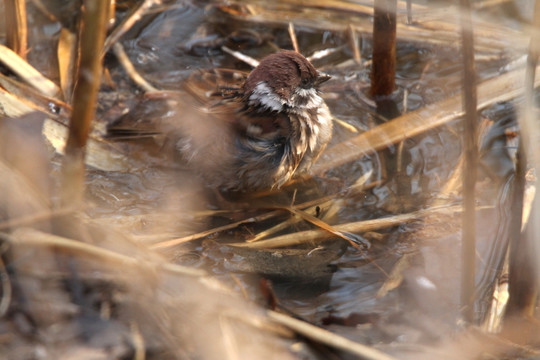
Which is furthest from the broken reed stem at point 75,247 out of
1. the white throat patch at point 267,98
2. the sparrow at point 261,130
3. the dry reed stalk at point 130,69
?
the dry reed stalk at point 130,69

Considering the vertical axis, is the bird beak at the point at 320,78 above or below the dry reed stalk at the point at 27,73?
above

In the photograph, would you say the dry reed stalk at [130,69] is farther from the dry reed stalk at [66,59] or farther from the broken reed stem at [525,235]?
the broken reed stem at [525,235]

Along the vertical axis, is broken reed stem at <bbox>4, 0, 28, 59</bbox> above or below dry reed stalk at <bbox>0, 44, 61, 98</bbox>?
above

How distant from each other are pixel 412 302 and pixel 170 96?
2.13 metres

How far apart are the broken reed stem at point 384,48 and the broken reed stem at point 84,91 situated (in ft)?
6.72

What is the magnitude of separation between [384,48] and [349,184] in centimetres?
90

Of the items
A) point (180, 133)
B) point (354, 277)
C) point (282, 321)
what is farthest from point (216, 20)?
point (282, 321)

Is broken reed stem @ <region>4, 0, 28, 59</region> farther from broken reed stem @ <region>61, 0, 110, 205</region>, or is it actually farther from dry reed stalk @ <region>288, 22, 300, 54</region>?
broken reed stem @ <region>61, 0, 110, 205</region>

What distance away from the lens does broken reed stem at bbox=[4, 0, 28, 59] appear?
3.82 metres

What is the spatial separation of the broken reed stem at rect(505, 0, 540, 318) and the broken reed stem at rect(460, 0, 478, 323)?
23cm

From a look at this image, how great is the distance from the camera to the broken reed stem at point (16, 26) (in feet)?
12.5

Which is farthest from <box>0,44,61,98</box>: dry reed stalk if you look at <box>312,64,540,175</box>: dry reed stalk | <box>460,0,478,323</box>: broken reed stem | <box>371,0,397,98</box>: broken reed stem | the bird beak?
<box>460,0,478,323</box>: broken reed stem

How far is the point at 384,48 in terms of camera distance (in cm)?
373

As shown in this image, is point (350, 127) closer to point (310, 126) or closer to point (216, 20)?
point (310, 126)
